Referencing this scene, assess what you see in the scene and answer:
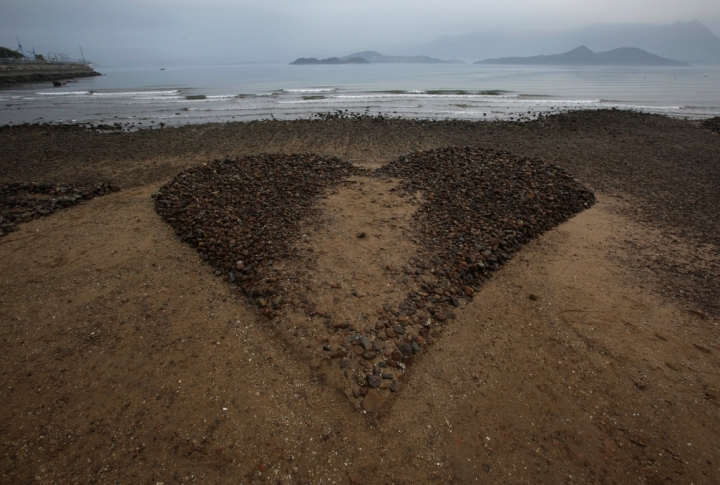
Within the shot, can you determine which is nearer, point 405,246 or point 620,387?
point 620,387

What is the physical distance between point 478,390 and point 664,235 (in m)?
5.79

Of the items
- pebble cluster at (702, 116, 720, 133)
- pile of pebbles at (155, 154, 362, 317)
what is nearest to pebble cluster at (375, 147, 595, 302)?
pile of pebbles at (155, 154, 362, 317)

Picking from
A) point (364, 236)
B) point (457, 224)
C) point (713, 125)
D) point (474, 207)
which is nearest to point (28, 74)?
point (364, 236)

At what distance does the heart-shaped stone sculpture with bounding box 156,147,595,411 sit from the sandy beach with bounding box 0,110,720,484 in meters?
0.08

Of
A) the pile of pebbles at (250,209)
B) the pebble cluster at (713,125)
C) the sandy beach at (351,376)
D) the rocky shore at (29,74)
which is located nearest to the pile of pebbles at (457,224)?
the sandy beach at (351,376)

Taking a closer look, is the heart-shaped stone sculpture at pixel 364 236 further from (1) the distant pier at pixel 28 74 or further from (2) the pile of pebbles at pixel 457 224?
(1) the distant pier at pixel 28 74

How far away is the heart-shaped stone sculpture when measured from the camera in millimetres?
4129

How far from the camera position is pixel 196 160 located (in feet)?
38.6

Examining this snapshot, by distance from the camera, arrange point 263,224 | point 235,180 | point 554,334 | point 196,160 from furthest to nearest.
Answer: point 196,160
point 235,180
point 263,224
point 554,334

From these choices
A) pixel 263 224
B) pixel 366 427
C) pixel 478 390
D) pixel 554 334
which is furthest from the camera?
pixel 263 224

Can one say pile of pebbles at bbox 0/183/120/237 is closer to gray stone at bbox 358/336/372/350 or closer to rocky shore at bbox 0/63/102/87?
gray stone at bbox 358/336/372/350

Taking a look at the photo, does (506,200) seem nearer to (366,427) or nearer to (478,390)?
(478,390)

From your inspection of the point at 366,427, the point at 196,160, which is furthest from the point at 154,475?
the point at 196,160

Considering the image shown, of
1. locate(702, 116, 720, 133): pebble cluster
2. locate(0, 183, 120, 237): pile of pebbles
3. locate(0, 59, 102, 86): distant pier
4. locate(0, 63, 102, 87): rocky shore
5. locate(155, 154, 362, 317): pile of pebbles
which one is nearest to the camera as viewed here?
locate(155, 154, 362, 317): pile of pebbles
